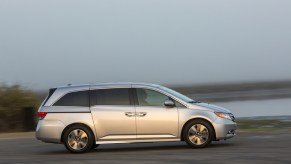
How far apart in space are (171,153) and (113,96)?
6.88 feet

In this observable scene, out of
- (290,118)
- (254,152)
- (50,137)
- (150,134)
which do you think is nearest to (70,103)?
(50,137)

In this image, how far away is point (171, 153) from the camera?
1233cm

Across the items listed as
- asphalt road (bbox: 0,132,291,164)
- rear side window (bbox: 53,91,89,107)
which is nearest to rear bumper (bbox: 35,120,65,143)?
asphalt road (bbox: 0,132,291,164)

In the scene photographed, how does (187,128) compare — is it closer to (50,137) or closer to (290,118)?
(50,137)

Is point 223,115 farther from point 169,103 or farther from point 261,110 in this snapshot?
point 261,110

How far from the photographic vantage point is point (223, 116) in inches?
517

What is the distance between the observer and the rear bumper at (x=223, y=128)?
510 inches

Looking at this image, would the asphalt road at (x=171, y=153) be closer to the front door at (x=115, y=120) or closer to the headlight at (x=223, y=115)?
the front door at (x=115, y=120)

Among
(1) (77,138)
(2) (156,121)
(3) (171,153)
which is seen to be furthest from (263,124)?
(1) (77,138)

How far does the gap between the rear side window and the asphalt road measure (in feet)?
3.99

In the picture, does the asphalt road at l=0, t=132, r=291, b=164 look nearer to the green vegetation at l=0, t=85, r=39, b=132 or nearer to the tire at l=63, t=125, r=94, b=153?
the tire at l=63, t=125, r=94, b=153

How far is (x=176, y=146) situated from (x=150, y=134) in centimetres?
103

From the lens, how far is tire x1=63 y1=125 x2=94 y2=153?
13.1 m

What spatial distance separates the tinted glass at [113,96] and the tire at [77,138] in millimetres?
763
